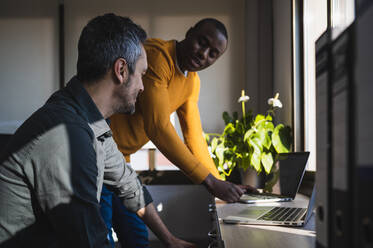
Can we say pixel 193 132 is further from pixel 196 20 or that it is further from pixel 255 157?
pixel 196 20

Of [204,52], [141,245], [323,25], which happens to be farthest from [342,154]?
[323,25]

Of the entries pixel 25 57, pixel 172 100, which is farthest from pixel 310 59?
pixel 25 57

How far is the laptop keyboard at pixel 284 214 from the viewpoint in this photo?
1308mm

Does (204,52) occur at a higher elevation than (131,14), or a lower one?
lower

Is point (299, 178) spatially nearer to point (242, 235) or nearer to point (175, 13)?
point (242, 235)

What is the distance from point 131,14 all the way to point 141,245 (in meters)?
2.48

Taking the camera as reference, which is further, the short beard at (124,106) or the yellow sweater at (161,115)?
the yellow sweater at (161,115)

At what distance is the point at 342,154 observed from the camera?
404 millimetres

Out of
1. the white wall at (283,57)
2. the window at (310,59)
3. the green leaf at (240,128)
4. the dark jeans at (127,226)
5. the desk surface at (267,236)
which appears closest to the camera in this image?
the desk surface at (267,236)

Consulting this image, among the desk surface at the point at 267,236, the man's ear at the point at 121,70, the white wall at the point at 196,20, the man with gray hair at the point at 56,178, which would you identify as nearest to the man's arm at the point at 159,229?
the desk surface at the point at 267,236

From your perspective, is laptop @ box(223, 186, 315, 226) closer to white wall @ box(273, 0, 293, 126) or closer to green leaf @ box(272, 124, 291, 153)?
green leaf @ box(272, 124, 291, 153)

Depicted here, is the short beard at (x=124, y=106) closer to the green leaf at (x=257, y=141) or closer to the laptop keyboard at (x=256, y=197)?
the laptop keyboard at (x=256, y=197)

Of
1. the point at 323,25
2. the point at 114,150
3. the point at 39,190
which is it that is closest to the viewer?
the point at 39,190

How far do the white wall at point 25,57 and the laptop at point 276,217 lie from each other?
8.98ft
